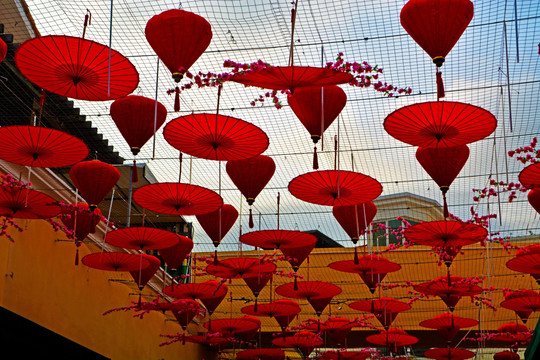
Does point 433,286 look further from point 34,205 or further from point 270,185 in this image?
point 34,205

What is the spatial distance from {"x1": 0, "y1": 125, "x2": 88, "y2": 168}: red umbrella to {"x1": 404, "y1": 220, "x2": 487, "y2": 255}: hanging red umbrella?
14.0 ft

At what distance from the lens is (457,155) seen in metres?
8.23

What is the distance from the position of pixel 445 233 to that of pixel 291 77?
3923 mm

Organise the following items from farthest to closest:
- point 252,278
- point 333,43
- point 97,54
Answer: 1. point 252,278
2. point 333,43
3. point 97,54

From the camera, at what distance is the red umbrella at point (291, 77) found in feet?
20.7

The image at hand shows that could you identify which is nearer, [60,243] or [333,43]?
[333,43]

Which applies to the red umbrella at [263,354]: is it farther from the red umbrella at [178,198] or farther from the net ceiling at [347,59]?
the red umbrella at [178,198]

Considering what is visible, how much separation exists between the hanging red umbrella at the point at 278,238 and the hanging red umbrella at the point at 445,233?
134 cm

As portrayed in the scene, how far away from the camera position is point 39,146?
7422 mm

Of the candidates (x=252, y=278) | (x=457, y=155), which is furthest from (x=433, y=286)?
(x=457, y=155)

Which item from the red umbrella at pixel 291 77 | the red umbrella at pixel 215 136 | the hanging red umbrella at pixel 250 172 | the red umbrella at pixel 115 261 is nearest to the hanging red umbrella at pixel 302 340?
the red umbrella at pixel 115 261

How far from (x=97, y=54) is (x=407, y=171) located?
7.52 meters

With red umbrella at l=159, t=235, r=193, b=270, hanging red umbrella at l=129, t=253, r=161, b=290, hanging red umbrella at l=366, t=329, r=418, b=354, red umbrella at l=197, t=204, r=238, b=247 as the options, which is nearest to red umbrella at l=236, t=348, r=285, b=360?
hanging red umbrella at l=366, t=329, r=418, b=354

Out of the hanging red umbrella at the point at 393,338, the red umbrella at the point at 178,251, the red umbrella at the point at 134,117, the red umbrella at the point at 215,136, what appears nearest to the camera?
the red umbrella at the point at 215,136
